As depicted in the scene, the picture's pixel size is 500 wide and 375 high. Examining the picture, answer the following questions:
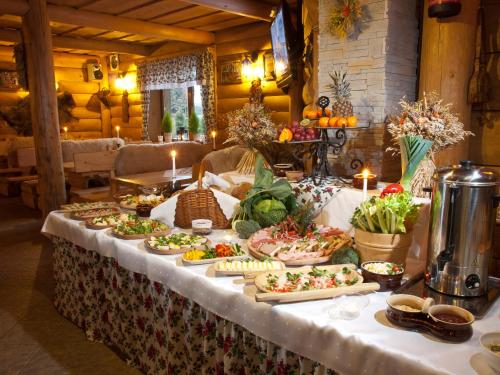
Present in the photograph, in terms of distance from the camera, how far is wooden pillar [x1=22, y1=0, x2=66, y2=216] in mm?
4703

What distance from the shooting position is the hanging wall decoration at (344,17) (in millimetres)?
2845

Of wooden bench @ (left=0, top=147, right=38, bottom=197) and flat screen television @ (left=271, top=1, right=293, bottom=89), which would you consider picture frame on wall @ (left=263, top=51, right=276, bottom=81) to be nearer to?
flat screen television @ (left=271, top=1, right=293, bottom=89)

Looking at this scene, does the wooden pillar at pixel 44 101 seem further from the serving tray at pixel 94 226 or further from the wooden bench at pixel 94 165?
the serving tray at pixel 94 226

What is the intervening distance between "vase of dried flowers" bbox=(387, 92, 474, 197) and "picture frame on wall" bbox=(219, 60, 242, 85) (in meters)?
4.92

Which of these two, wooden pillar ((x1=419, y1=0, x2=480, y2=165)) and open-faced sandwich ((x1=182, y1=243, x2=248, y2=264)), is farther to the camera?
wooden pillar ((x1=419, y1=0, x2=480, y2=165))

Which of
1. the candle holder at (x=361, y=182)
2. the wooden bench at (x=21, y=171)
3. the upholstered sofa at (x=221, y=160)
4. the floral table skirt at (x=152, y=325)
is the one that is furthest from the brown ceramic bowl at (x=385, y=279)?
the wooden bench at (x=21, y=171)

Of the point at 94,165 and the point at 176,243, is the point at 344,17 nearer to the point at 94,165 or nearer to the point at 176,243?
the point at 176,243

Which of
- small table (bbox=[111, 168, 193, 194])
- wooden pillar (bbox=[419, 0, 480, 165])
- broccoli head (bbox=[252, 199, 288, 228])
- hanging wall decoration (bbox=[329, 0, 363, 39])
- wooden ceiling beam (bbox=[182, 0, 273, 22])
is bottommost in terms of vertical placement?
small table (bbox=[111, 168, 193, 194])

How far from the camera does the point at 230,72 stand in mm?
6871

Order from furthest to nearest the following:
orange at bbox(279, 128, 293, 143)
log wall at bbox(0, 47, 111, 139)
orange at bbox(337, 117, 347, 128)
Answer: log wall at bbox(0, 47, 111, 139) < orange at bbox(279, 128, 293, 143) < orange at bbox(337, 117, 347, 128)

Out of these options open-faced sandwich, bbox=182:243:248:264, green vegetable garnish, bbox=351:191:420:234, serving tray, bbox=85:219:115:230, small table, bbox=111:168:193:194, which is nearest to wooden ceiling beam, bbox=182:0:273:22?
small table, bbox=111:168:193:194

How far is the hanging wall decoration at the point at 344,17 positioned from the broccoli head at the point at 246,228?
1604mm

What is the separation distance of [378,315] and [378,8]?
2.17m

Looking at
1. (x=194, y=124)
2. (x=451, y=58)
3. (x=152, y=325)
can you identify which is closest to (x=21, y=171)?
(x=194, y=124)
